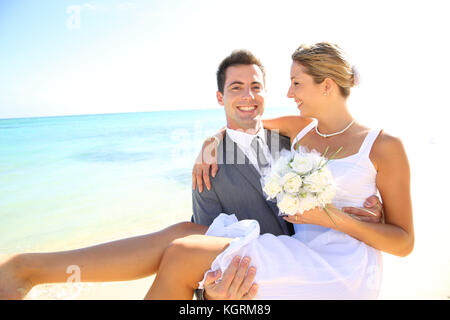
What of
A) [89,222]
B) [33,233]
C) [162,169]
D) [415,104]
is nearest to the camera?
[33,233]

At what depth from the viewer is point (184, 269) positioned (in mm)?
2180

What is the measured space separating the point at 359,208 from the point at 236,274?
116 centimetres

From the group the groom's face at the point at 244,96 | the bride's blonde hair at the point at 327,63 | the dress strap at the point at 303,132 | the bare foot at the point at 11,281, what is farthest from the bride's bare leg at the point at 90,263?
the bride's blonde hair at the point at 327,63

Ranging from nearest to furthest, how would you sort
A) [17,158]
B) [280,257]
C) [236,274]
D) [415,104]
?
[236,274]
[280,257]
[17,158]
[415,104]

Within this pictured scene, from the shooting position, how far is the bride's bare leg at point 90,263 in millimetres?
2269

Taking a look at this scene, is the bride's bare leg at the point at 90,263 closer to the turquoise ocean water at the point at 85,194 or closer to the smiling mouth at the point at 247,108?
the smiling mouth at the point at 247,108

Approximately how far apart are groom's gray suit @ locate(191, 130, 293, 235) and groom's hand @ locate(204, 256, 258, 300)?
917 millimetres

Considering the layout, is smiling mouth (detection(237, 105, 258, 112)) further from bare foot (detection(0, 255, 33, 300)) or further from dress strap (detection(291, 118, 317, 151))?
bare foot (detection(0, 255, 33, 300))

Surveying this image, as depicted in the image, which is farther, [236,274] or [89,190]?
[89,190]

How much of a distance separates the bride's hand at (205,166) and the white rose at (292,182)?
0.95m

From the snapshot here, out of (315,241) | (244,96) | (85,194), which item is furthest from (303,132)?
(85,194)
